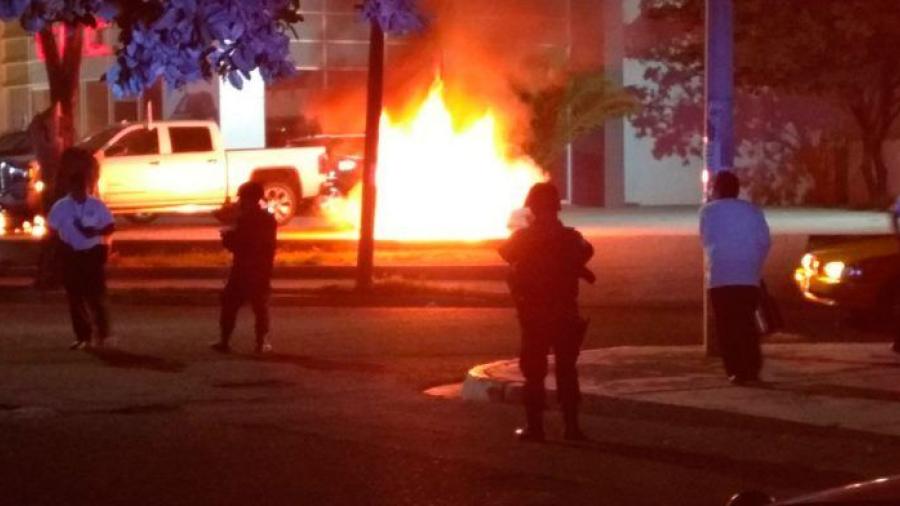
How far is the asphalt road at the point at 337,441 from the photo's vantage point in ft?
36.1

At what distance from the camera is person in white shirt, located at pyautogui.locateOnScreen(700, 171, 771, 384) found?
1454 centimetres

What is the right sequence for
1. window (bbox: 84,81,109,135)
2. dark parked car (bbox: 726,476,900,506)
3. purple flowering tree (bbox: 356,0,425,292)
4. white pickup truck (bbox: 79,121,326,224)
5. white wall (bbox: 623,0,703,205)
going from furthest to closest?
window (bbox: 84,81,109,135), white wall (bbox: 623,0,703,205), white pickup truck (bbox: 79,121,326,224), purple flowering tree (bbox: 356,0,425,292), dark parked car (bbox: 726,476,900,506)

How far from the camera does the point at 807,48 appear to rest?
138 ft

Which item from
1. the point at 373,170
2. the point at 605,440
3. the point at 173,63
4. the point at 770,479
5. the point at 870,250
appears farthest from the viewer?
the point at 373,170

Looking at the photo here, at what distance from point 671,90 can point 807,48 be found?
6.04 meters

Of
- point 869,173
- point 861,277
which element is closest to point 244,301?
point 861,277

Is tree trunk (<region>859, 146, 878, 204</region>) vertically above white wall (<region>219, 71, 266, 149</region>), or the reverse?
white wall (<region>219, 71, 266, 149</region>)

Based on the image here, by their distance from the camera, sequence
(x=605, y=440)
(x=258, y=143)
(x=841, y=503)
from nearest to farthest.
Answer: (x=841, y=503), (x=605, y=440), (x=258, y=143)

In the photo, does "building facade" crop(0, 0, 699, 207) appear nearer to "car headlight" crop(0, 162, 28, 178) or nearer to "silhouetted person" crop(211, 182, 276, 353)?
"car headlight" crop(0, 162, 28, 178)

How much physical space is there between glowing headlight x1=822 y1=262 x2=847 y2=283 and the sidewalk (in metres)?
0.62

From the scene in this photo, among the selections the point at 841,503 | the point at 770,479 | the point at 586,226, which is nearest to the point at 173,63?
the point at 770,479

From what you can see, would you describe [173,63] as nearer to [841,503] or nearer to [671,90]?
[841,503]

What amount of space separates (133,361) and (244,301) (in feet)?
3.96

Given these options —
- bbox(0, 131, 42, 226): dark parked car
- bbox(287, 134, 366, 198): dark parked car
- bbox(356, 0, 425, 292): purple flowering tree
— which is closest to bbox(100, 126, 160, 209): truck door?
bbox(0, 131, 42, 226): dark parked car
